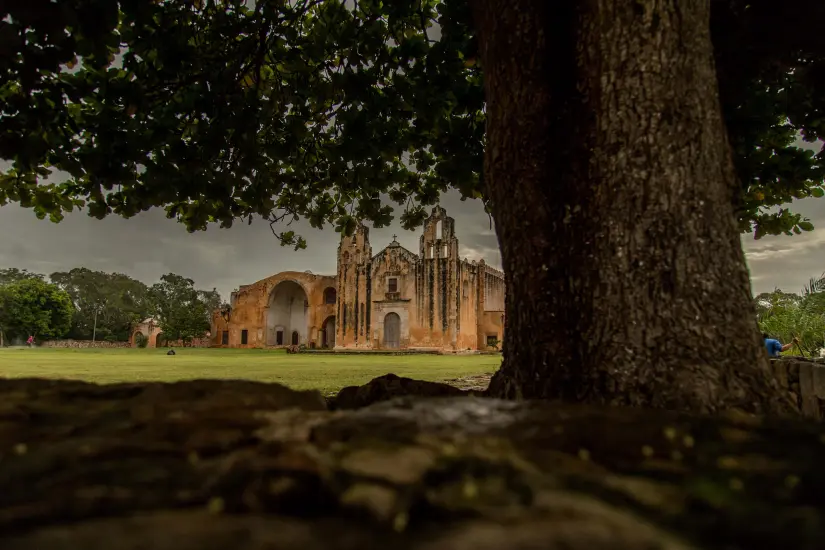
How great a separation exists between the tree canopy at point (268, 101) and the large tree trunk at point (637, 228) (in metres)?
1.41

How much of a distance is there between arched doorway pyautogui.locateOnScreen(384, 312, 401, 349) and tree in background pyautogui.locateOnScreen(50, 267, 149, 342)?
3519 centimetres

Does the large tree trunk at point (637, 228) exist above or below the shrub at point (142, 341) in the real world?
above

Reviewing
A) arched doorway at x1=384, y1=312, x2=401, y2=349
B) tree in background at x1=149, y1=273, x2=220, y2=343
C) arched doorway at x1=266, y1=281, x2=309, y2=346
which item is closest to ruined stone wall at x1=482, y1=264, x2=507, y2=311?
arched doorway at x1=384, y1=312, x2=401, y2=349

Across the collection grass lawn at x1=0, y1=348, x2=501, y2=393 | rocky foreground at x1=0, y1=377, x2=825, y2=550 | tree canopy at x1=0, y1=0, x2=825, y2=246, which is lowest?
grass lawn at x1=0, y1=348, x2=501, y2=393

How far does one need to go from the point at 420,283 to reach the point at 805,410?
3391 cm

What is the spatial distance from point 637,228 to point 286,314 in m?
46.6

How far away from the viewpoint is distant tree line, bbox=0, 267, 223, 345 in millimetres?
45312

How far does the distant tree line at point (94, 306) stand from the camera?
45.3 meters

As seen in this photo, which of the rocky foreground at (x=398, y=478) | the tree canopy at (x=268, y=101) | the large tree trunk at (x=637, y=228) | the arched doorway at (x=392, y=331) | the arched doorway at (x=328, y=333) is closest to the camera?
the rocky foreground at (x=398, y=478)

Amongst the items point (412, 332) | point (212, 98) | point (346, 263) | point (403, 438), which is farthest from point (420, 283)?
point (403, 438)

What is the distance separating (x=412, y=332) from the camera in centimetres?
3744

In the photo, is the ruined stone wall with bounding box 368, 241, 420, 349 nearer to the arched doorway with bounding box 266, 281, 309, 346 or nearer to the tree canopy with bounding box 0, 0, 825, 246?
the arched doorway with bounding box 266, 281, 309, 346

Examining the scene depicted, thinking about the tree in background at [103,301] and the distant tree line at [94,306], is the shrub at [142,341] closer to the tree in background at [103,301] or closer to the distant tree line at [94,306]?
the distant tree line at [94,306]

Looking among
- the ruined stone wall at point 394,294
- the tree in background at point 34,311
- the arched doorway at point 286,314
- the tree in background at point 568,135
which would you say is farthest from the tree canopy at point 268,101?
the tree in background at point 34,311
